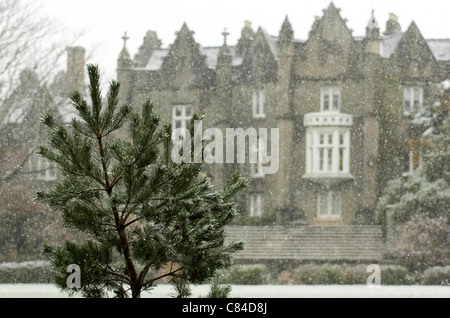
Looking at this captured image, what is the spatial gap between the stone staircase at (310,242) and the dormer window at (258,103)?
363 centimetres

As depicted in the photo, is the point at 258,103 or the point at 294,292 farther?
the point at 258,103

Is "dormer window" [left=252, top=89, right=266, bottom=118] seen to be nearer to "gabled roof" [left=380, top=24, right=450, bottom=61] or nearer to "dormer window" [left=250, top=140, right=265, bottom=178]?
"dormer window" [left=250, top=140, right=265, bottom=178]

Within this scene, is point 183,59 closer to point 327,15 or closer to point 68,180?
point 327,15

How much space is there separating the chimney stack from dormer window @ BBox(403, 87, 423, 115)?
873cm

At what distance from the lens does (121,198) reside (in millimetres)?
4559

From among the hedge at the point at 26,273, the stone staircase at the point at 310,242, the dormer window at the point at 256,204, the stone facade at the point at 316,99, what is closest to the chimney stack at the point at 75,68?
the stone facade at the point at 316,99

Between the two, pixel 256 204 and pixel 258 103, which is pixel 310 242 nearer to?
pixel 256 204

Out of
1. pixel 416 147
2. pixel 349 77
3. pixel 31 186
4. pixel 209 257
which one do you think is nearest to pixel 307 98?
pixel 349 77

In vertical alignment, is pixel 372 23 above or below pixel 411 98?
above

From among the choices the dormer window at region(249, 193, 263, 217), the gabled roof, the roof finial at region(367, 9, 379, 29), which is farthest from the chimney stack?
the gabled roof

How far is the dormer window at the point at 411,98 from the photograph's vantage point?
2166 cm

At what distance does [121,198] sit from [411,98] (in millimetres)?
18276

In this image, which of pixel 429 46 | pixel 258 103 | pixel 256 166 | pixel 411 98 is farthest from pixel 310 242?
pixel 429 46
